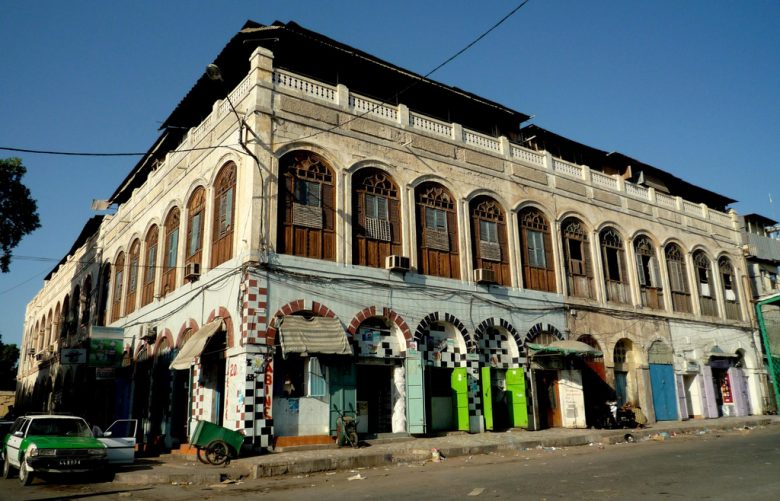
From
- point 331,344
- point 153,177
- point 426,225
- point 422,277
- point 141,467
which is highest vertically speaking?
point 153,177

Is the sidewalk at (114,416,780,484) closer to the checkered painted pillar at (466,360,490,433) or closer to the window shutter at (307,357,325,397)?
the checkered painted pillar at (466,360,490,433)

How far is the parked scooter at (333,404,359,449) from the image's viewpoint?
47.4 feet

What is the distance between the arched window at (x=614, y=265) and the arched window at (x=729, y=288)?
790 centimetres

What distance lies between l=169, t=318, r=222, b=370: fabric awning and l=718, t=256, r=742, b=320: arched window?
24.2 m

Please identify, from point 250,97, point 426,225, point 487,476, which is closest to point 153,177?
point 250,97

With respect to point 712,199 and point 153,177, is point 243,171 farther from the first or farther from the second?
point 712,199

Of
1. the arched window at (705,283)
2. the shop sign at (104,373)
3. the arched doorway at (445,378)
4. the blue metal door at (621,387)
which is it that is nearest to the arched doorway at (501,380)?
the arched doorway at (445,378)

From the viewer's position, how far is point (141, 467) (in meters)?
13.5

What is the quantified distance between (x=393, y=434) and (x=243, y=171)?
8.11 metres

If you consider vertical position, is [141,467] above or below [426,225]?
below

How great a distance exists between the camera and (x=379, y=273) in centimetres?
1692

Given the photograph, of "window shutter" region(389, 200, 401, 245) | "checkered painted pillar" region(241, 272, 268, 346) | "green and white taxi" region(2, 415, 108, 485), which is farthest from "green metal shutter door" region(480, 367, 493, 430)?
"green and white taxi" region(2, 415, 108, 485)

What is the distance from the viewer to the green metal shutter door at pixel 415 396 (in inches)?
636

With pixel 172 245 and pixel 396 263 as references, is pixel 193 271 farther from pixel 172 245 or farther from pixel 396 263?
pixel 396 263
